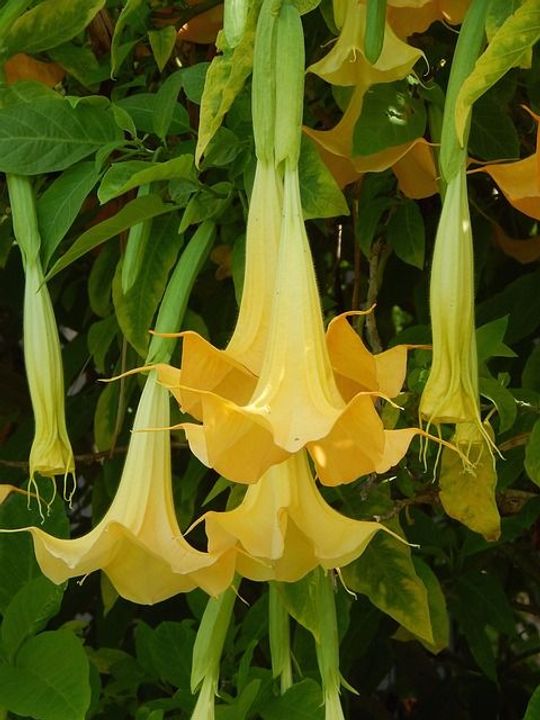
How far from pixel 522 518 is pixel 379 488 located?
29cm

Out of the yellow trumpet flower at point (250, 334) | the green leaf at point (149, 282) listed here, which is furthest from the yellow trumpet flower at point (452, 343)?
the green leaf at point (149, 282)

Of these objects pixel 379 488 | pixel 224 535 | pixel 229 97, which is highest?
pixel 229 97

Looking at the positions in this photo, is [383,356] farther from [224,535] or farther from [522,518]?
[522,518]

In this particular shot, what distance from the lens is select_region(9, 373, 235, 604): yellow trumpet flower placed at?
0.76 meters

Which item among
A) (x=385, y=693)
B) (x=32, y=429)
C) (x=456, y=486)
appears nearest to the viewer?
(x=456, y=486)

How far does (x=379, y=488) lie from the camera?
1110 millimetres

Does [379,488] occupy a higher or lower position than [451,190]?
lower

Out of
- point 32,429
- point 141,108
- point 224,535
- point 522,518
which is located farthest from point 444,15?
point 32,429

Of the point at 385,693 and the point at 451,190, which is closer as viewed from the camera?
the point at 451,190

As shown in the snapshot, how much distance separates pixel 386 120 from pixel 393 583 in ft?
1.34

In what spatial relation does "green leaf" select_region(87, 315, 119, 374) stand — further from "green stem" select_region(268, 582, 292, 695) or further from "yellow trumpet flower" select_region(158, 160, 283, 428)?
"yellow trumpet flower" select_region(158, 160, 283, 428)

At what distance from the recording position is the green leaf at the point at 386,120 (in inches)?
38.1

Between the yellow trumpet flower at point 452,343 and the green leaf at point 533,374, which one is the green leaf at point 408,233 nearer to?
the green leaf at point 533,374

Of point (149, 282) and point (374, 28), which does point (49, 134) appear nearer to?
point (149, 282)
